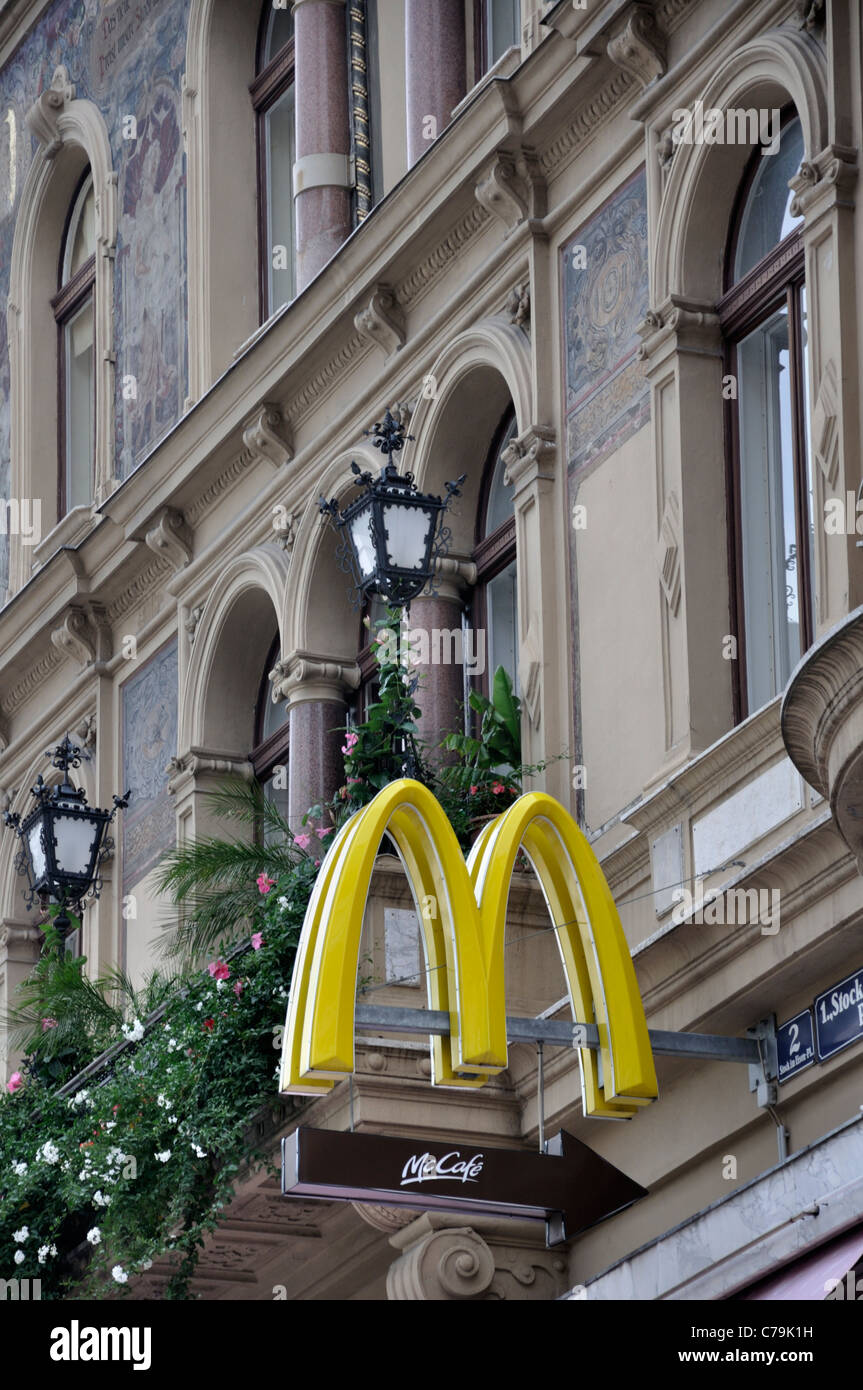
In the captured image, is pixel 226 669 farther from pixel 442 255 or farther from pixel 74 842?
pixel 442 255

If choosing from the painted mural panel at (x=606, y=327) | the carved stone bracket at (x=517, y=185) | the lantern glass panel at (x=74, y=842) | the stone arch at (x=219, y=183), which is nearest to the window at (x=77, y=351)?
the stone arch at (x=219, y=183)

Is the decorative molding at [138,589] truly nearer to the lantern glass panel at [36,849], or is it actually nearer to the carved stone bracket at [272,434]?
the carved stone bracket at [272,434]

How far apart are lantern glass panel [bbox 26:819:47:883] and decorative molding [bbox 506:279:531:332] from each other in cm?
488

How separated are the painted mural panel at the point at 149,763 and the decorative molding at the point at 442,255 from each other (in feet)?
12.8

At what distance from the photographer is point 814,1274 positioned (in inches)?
417

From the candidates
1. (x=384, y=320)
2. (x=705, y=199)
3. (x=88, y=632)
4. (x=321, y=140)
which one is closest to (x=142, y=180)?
(x=321, y=140)

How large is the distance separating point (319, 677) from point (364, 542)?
12.4 ft

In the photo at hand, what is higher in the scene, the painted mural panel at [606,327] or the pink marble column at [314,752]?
the painted mural panel at [606,327]

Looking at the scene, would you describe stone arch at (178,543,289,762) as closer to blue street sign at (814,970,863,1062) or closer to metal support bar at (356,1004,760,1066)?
metal support bar at (356,1004,760,1066)

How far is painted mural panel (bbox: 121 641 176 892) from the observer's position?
20625 mm

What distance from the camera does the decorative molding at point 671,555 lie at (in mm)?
14586

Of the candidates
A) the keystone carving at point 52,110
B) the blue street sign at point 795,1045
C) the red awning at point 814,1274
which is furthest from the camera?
the keystone carving at point 52,110

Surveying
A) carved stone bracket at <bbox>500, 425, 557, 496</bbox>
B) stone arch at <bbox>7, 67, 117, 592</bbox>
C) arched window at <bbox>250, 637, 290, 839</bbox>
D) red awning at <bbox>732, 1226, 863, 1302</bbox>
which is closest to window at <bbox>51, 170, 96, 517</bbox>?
stone arch at <bbox>7, 67, 117, 592</bbox>
